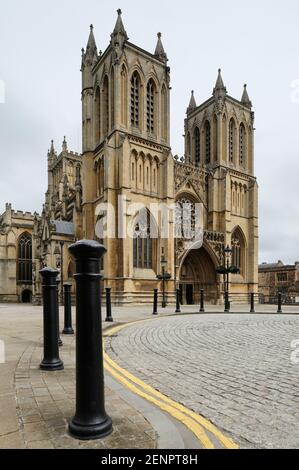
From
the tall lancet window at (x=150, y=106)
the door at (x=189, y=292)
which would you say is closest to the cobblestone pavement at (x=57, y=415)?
the tall lancet window at (x=150, y=106)

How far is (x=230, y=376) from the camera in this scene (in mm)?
4609

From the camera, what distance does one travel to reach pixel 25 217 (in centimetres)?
5122

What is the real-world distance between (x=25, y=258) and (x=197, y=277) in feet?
88.0

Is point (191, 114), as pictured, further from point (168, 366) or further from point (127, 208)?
point (168, 366)

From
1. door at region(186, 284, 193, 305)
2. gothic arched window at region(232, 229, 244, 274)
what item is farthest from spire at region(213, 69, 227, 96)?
door at region(186, 284, 193, 305)

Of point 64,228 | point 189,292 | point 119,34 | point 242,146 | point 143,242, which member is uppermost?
point 119,34

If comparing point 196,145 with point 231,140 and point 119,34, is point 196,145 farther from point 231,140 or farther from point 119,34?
point 119,34

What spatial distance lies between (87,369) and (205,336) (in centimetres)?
615

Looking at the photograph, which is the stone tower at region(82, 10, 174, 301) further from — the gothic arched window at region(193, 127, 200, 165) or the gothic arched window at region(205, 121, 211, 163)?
the gothic arched window at region(193, 127, 200, 165)

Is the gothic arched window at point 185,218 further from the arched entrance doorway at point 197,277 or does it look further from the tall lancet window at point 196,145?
the tall lancet window at point 196,145

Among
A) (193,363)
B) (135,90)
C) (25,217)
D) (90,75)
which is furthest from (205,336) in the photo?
(25,217)

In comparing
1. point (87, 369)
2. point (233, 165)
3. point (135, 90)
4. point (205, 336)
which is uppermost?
point (135, 90)

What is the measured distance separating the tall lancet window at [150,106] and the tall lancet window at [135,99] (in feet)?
4.07

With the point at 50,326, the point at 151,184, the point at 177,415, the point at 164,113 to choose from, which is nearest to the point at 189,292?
the point at 151,184
